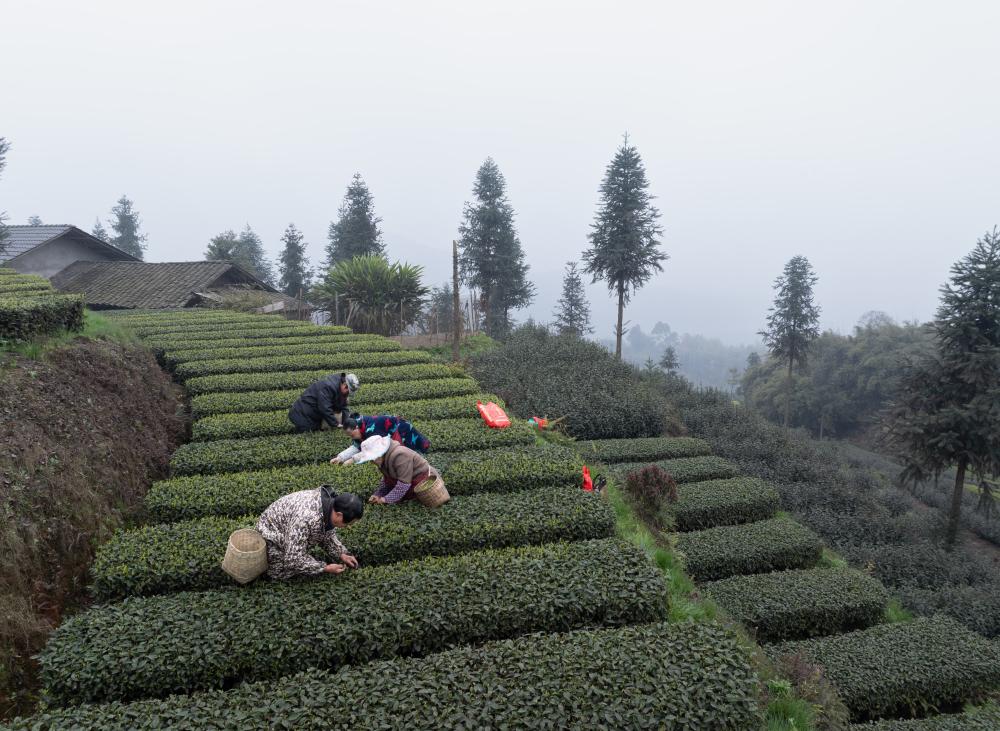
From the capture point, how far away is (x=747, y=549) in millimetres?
11352

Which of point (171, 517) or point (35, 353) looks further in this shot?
point (35, 353)

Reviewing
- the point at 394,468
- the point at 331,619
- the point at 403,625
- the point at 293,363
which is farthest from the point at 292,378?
the point at 403,625

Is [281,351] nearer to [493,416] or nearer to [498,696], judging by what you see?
[493,416]

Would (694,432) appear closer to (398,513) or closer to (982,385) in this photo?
(982,385)

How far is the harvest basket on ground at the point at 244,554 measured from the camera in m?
5.72

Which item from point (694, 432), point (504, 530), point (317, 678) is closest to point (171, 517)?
point (317, 678)

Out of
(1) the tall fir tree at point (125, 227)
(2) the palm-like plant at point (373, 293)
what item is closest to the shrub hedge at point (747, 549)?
(2) the palm-like plant at point (373, 293)

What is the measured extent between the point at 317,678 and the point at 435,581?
5.06ft

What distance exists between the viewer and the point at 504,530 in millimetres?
7395

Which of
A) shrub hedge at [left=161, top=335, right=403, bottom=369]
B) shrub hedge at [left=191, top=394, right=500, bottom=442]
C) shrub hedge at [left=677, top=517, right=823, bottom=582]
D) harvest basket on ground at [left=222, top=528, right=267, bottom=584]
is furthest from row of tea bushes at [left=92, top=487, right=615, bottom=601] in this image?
shrub hedge at [left=161, top=335, right=403, bottom=369]

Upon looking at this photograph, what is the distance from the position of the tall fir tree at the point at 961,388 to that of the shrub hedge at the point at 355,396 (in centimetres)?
1589

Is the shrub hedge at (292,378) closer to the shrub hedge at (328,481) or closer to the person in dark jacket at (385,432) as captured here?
the person in dark jacket at (385,432)

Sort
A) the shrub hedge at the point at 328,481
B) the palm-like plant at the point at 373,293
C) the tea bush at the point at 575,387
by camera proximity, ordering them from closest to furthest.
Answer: the shrub hedge at the point at 328,481
the tea bush at the point at 575,387
the palm-like plant at the point at 373,293

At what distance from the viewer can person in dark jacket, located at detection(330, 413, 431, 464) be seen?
8617 mm
